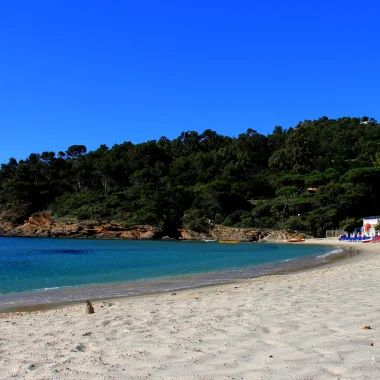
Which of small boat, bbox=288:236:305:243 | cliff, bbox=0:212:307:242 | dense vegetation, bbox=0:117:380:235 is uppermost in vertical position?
dense vegetation, bbox=0:117:380:235

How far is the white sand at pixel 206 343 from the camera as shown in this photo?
4348mm

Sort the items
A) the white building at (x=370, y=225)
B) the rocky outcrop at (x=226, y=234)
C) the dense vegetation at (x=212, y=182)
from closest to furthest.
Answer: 1. the white building at (x=370, y=225)
2. the rocky outcrop at (x=226, y=234)
3. the dense vegetation at (x=212, y=182)

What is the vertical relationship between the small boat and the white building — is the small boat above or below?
below

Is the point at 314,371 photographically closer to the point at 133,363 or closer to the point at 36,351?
the point at 133,363

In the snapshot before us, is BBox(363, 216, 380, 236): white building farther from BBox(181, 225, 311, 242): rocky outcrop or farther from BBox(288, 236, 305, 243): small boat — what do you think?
BBox(181, 225, 311, 242): rocky outcrop

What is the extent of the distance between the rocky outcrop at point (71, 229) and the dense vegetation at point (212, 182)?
203cm

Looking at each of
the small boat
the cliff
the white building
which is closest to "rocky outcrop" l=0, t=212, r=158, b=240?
the cliff

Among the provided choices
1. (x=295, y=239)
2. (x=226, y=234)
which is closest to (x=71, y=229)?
(x=226, y=234)

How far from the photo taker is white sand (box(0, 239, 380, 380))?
14.3 ft

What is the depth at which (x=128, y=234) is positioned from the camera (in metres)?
79.4

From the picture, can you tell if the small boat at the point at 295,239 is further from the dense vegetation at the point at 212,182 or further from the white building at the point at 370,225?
the white building at the point at 370,225

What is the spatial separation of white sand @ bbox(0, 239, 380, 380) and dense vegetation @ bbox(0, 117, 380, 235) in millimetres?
65983

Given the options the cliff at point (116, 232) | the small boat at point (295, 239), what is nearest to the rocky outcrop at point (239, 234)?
the cliff at point (116, 232)

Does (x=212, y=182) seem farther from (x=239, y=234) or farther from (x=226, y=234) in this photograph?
(x=239, y=234)
